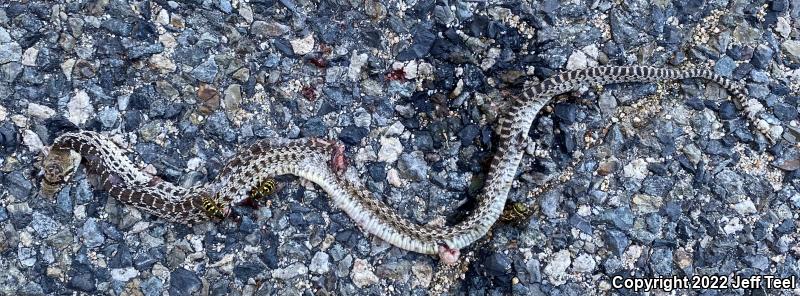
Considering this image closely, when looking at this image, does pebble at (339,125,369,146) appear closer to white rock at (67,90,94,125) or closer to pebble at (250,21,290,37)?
pebble at (250,21,290,37)

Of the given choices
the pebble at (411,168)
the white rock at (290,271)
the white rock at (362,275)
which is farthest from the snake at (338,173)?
the white rock at (290,271)

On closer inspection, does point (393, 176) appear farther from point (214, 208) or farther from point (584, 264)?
point (584, 264)

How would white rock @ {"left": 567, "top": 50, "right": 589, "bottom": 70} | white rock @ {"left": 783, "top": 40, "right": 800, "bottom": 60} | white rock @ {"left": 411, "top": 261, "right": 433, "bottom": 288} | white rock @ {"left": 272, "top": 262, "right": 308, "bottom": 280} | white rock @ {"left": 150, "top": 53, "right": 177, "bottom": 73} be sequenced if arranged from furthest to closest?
1. white rock @ {"left": 783, "top": 40, "right": 800, "bottom": 60}
2. white rock @ {"left": 567, "top": 50, "right": 589, "bottom": 70}
3. white rock @ {"left": 411, "top": 261, "right": 433, "bottom": 288}
4. white rock @ {"left": 150, "top": 53, "right": 177, "bottom": 73}
5. white rock @ {"left": 272, "top": 262, "right": 308, "bottom": 280}

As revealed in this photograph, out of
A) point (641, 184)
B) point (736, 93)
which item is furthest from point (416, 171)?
point (736, 93)

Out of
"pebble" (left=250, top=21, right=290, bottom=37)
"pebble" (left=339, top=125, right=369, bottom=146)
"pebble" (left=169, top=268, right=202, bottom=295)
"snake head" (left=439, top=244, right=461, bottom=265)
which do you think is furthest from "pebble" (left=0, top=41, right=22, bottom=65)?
"snake head" (left=439, top=244, right=461, bottom=265)

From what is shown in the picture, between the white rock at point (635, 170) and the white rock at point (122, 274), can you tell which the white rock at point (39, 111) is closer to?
the white rock at point (122, 274)

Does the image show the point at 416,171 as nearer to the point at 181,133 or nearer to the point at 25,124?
the point at 181,133
